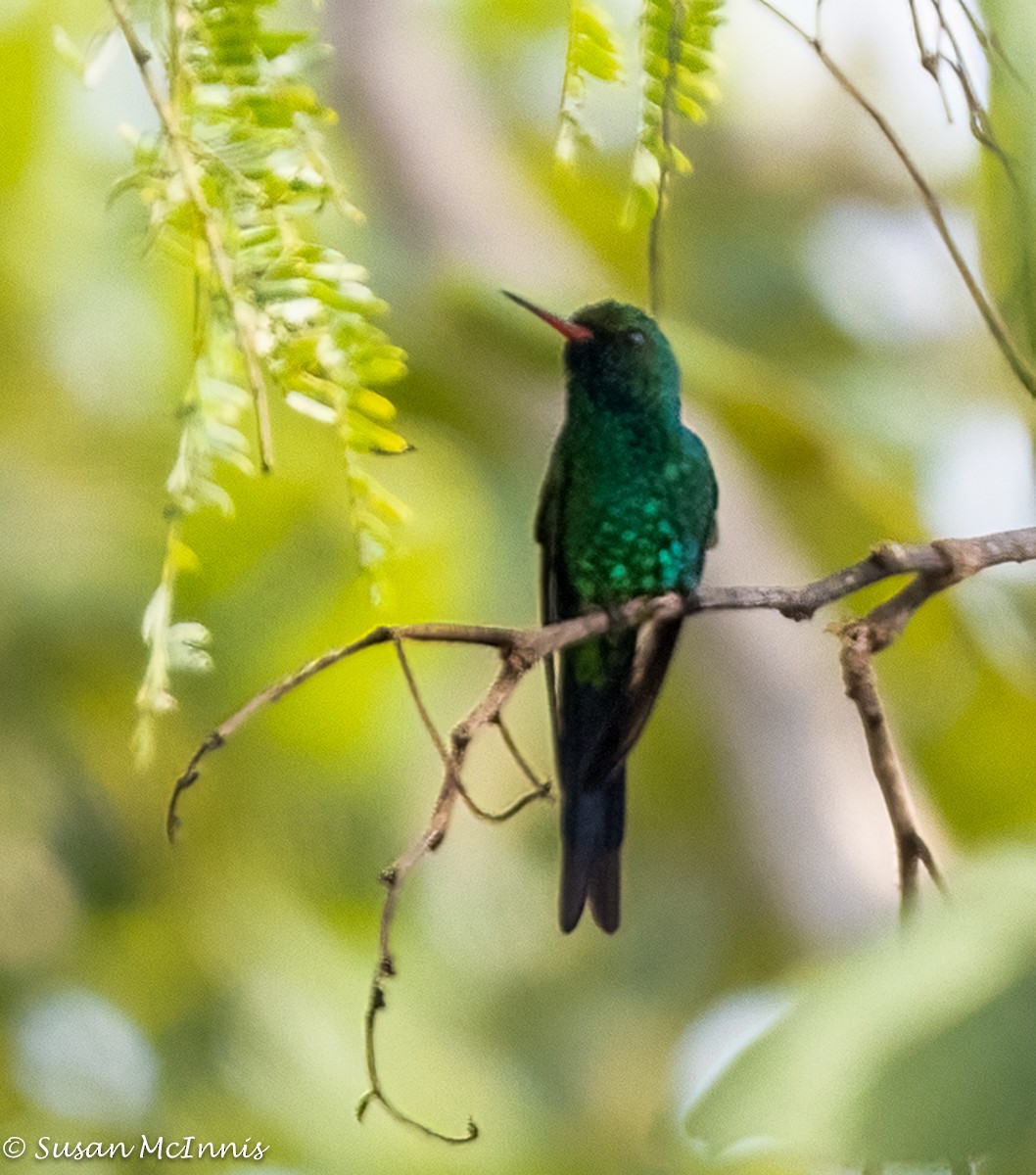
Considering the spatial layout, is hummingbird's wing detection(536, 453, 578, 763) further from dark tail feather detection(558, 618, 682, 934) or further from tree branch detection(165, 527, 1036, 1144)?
tree branch detection(165, 527, 1036, 1144)

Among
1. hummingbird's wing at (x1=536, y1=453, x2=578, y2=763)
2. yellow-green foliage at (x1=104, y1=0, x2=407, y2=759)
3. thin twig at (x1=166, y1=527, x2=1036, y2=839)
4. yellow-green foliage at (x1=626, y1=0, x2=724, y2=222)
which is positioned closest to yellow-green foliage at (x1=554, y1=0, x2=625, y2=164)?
yellow-green foliage at (x1=626, y1=0, x2=724, y2=222)

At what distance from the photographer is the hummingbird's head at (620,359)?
35.1 inches

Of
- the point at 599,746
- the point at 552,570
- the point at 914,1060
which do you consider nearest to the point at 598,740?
the point at 599,746

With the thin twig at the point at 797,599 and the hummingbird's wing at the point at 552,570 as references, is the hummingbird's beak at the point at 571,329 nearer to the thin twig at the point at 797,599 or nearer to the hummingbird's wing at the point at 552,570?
the hummingbird's wing at the point at 552,570

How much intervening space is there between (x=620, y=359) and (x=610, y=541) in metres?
0.14

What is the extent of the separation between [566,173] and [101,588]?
0.57 meters

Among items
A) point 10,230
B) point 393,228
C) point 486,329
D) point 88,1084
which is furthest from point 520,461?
point 88,1084

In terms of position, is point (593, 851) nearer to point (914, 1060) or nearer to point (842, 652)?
point (842, 652)

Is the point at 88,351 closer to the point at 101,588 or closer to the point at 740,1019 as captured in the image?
the point at 101,588

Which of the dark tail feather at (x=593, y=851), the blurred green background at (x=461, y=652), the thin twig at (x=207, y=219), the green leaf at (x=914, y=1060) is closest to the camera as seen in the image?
the green leaf at (x=914, y=1060)

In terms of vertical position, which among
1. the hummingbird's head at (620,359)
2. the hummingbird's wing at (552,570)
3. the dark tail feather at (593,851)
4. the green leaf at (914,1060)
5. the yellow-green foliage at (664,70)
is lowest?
the dark tail feather at (593,851)

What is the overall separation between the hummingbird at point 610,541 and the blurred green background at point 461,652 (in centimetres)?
9

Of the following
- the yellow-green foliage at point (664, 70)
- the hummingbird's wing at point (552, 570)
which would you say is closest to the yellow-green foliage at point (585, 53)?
the yellow-green foliage at point (664, 70)

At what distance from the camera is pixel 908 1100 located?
320mm
